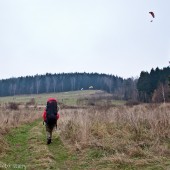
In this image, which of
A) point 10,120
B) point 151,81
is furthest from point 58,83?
point 10,120

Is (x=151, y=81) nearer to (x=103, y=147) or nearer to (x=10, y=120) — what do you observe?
(x=10, y=120)

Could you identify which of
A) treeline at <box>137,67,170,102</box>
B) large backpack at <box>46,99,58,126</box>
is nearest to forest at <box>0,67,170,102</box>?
treeline at <box>137,67,170,102</box>

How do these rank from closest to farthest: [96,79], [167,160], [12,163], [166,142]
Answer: [167,160], [12,163], [166,142], [96,79]

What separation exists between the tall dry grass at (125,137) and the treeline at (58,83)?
432 ft

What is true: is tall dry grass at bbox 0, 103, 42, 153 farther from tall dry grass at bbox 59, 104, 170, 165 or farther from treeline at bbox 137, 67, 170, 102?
treeline at bbox 137, 67, 170, 102

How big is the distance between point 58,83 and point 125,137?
143 meters

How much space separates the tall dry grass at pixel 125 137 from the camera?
846 cm

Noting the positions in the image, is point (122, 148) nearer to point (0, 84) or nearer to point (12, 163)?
point (12, 163)

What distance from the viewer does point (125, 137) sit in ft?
34.7

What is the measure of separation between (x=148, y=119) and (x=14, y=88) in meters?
144

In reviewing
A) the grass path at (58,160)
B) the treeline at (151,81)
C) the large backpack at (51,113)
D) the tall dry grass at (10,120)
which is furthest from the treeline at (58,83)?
the grass path at (58,160)

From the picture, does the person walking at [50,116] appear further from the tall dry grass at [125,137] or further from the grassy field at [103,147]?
the tall dry grass at [125,137]

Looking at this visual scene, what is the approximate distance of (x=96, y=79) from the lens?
162625 millimetres

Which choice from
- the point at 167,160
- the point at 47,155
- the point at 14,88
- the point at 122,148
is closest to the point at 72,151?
the point at 47,155
